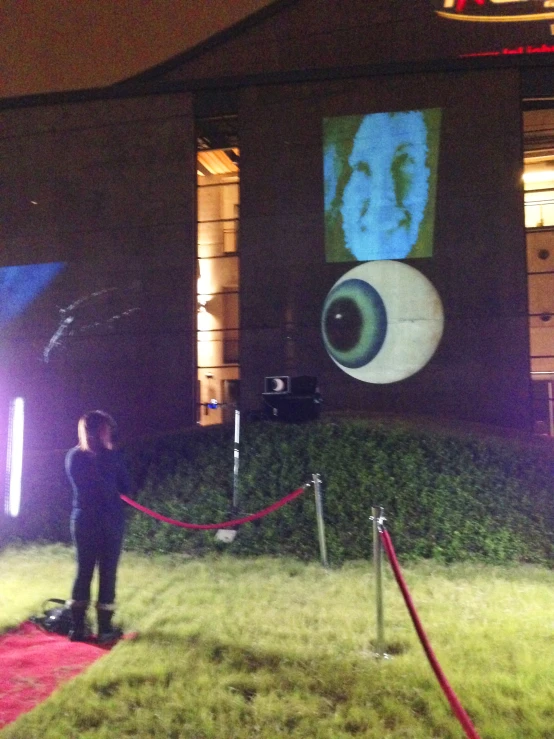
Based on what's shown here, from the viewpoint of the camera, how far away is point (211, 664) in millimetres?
4719

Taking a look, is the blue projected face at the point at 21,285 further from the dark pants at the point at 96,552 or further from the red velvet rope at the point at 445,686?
the red velvet rope at the point at 445,686

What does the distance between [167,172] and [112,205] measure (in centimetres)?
154

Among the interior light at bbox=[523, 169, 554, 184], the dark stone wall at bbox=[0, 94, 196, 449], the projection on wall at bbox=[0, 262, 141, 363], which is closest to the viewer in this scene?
the dark stone wall at bbox=[0, 94, 196, 449]

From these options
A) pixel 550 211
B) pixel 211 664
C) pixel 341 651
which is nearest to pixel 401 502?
pixel 341 651

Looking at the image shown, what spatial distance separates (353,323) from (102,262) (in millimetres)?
6121

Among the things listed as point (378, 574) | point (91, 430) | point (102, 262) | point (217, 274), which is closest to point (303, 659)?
point (378, 574)

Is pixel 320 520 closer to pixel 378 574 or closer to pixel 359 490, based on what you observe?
pixel 359 490

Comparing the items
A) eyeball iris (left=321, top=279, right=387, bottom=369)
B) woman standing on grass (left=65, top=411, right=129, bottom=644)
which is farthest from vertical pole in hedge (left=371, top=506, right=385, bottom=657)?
eyeball iris (left=321, top=279, right=387, bottom=369)

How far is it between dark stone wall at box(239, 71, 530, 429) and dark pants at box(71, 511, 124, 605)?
30.7 ft

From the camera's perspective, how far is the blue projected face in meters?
16.0

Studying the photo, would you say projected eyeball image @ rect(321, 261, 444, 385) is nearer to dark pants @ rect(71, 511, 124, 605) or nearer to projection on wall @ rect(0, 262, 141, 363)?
projection on wall @ rect(0, 262, 141, 363)

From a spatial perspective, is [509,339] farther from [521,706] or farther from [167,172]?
[521,706]

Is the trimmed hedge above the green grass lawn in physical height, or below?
above

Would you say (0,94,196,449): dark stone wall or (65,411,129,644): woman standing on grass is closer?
(65,411,129,644): woman standing on grass
